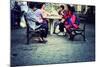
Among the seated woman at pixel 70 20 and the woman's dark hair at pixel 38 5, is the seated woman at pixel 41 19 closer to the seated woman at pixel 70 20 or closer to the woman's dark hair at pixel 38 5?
the woman's dark hair at pixel 38 5

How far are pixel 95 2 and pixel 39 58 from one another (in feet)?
3.08

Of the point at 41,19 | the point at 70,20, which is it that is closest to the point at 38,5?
the point at 41,19

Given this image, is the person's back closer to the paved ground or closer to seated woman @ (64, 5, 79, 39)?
the paved ground

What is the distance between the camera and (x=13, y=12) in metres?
1.98

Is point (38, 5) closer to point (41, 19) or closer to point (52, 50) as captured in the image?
point (41, 19)

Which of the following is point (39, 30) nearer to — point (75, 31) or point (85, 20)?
point (75, 31)

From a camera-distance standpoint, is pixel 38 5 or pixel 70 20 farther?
pixel 70 20

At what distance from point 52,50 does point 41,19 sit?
358 millimetres

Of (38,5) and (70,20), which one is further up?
(38,5)

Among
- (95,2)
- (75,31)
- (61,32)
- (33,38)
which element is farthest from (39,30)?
(95,2)

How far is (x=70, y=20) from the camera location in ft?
7.21

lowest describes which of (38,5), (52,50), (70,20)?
(52,50)

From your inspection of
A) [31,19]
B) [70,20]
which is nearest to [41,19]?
[31,19]

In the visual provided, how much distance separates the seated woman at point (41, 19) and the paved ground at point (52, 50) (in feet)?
0.21
